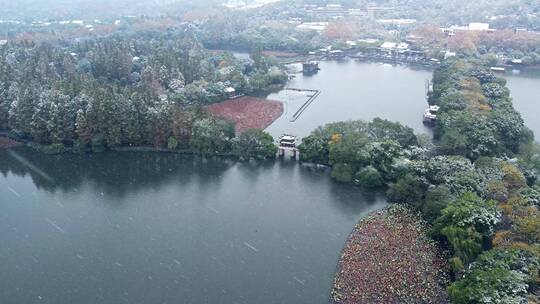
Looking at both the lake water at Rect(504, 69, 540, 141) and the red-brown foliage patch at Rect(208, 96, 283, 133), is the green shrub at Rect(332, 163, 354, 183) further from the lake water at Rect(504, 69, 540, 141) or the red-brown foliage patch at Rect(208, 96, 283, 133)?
the lake water at Rect(504, 69, 540, 141)

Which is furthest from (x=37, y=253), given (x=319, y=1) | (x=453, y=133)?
(x=319, y=1)

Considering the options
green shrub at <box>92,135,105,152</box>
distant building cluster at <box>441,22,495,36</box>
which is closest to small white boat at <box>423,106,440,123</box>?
green shrub at <box>92,135,105,152</box>

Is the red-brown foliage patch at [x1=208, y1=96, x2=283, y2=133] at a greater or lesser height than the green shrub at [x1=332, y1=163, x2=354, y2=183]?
greater

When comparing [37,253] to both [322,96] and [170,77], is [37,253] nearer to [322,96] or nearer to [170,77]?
[170,77]

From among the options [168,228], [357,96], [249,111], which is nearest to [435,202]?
[168,228]

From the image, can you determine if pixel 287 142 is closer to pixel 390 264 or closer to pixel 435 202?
pixel 435 202

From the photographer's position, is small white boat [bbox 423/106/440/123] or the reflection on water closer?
the reflection on water
